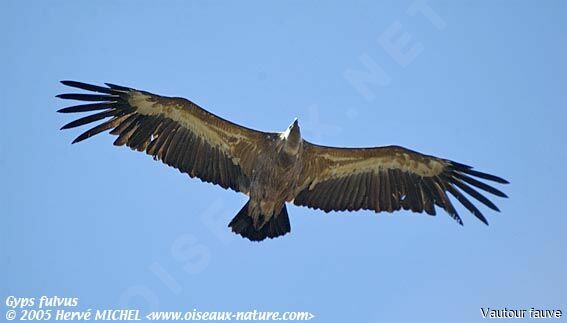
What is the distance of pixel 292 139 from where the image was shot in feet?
38.9

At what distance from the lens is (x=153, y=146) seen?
12.4 metres

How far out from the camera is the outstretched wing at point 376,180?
12570mm

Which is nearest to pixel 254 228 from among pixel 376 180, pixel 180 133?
pixel 180 133

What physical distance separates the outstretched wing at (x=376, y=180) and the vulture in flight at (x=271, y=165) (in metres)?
0.02

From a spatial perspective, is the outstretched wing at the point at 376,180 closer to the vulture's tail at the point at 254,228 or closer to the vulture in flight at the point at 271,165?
the vulture in flight at the point at 271,165

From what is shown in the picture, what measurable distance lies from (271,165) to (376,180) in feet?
5.73

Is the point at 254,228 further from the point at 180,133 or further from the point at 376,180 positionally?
the point at 376,180

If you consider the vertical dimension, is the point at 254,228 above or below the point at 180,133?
below

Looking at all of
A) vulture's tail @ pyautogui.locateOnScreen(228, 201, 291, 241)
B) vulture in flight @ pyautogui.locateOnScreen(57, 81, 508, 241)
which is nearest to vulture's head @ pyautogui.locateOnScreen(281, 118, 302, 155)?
vulture in flight @ pyautogui.locateOnScreen(57, 81, 508, 241)

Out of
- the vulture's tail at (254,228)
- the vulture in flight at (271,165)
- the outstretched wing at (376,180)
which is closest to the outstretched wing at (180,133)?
the vulture in flight at (271,165)

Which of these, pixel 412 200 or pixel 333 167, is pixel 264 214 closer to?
pixel 333 167

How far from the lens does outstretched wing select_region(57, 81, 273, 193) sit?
12.2m

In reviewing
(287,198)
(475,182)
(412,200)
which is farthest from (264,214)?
(475,182)

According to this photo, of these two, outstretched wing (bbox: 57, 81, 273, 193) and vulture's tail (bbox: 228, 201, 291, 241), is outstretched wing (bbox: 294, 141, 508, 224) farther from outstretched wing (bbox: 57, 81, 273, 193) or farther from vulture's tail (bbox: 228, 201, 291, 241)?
outstretched wing (bbox: 57, 81, 273, 193)
